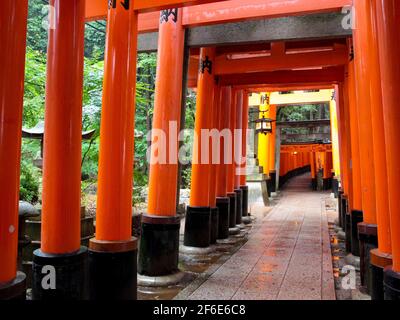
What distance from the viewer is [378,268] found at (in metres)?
3.50

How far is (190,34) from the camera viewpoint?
743 cm

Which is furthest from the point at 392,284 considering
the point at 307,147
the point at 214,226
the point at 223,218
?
the point at 307,147

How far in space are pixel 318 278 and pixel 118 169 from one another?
3.41 m

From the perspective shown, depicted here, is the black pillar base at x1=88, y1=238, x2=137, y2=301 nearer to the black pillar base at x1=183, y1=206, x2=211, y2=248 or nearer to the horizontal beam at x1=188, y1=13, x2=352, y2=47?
the black pillar base at x1=183, y1=206, x2=211, y2=248

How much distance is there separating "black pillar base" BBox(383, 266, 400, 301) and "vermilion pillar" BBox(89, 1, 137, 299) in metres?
2.67

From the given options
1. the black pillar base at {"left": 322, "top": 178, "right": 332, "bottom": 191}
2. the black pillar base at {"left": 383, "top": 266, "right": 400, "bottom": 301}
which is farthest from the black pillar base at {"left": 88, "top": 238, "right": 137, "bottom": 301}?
the black pillar base at {"left": 322, "top": 178, "right": 332, "bottom": 191}

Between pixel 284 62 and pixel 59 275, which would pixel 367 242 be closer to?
pixel 59 275

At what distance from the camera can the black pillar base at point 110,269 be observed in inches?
165

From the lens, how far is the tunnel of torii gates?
2568 mm
